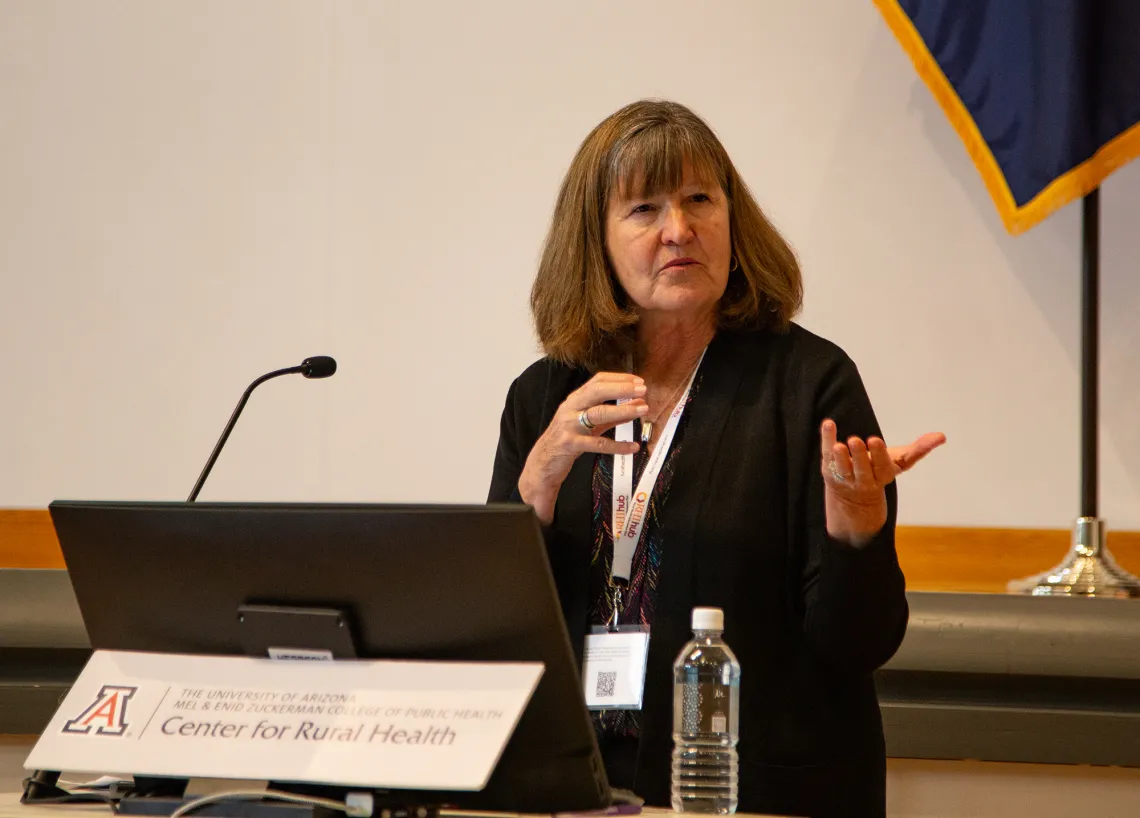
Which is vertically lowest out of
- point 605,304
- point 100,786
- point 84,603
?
point 100,786

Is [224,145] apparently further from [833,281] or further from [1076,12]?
[1076,12]

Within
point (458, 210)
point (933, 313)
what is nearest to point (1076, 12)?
point (933, 313)

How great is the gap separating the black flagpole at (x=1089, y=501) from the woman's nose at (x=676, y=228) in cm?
124

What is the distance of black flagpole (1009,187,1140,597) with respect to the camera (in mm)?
2619

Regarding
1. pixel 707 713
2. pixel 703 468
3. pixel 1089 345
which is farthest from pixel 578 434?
pixel 1089 345

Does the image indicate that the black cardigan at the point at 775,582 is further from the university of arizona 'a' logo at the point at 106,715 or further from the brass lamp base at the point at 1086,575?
the brass lamp base at the point at 1086,575

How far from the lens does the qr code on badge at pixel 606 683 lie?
1.68 m

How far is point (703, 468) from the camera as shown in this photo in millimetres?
1833

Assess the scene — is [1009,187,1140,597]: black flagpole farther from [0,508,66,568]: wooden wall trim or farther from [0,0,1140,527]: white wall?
[0,508,66,568]: wooden wall trim

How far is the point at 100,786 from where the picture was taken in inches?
54.4

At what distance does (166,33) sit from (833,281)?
6.06 ft

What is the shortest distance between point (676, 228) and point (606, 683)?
2.20 ft

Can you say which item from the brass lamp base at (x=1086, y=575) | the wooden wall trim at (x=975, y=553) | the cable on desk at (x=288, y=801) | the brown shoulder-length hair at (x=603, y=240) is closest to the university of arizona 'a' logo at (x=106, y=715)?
the cable on desk at (x=288, y=801)

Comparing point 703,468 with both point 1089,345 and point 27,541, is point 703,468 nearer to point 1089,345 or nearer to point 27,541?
point 1089,345
